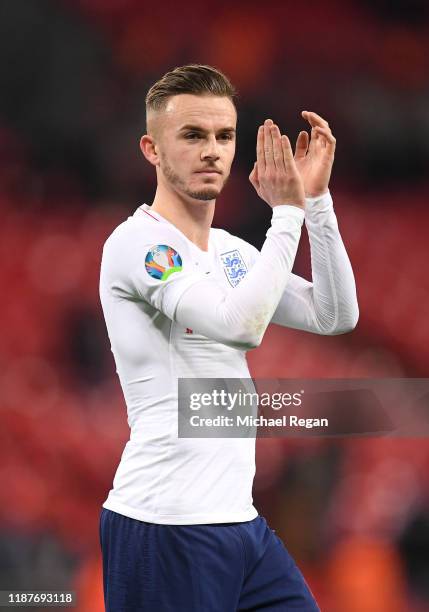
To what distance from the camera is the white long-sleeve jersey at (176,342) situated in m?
1.91

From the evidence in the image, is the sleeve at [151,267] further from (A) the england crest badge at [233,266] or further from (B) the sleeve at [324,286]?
(B) the sleeve at [324,286]

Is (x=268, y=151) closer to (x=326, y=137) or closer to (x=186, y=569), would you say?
(x=326, y=137)

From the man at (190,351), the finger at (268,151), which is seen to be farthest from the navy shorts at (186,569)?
the finger at (268,151)

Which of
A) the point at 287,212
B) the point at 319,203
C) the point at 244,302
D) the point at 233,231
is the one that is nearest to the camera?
the point at 244,302

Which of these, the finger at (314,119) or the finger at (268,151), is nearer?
the finger at (268,151)

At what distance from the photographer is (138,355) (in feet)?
6.72

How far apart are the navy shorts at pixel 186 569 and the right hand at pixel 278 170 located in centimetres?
71

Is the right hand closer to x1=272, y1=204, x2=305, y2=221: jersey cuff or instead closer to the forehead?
x1=272, y1=204, x2=305, y2=221: jersey cuff

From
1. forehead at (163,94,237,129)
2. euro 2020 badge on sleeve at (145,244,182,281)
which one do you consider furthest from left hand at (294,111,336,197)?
euro 2020 badge on sleeve at (145,244,182,281)

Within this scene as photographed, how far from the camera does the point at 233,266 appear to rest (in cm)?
222

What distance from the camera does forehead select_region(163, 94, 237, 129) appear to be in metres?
2.15

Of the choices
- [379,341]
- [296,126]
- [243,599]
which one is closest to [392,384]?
[379,341]

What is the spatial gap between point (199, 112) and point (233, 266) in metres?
0.36

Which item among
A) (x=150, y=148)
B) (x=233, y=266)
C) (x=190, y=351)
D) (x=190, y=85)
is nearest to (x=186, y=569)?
(x=190, y=351)
